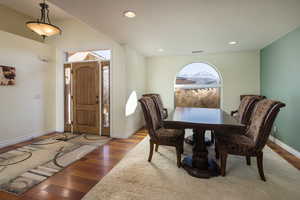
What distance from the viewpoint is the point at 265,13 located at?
208cm

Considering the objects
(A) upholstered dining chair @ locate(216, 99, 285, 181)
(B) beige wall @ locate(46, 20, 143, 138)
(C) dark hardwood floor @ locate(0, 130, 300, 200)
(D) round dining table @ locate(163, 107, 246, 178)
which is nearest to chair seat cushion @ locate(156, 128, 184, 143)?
(D) round dining table @ locate(163, 107, 246, 178)

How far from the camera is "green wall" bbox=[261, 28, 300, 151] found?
2.63 m

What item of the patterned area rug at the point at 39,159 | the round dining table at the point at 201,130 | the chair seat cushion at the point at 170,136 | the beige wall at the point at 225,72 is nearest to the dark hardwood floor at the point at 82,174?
the patterned area rug at the point at 39,159

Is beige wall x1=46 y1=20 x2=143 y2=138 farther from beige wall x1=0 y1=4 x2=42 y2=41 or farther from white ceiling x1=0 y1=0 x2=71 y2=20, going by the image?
beige wall x1=0 y1=4 x2=42 y2=41

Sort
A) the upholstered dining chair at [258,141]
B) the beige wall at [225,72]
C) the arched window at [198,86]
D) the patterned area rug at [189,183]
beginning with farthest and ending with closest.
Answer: the arched window at [198,86]
the beige wall at [225,72]
the upholstered dining chair at [258,141]
the patterned area rug at [189,183]

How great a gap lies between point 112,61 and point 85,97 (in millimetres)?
1256

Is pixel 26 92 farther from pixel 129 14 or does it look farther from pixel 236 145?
pixel 236 145

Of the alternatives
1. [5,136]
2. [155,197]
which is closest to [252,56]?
[155,197]

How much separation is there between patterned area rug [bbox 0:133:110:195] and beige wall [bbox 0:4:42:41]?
2802 millimetres

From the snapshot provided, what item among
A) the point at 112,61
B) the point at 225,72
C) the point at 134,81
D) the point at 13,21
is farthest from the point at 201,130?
the point at 13,21

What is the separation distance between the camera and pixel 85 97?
389 cm

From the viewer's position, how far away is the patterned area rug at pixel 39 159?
1.84m

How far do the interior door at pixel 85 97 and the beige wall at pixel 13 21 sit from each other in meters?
1.50

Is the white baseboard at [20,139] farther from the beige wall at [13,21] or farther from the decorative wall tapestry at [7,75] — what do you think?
the beige wall at [13,21]
